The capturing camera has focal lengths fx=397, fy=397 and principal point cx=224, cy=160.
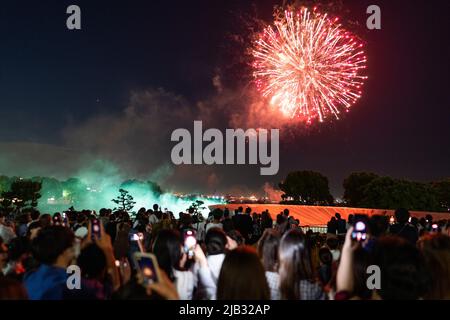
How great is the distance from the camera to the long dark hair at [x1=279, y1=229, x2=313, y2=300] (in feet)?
13.5

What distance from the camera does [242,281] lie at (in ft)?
11.4

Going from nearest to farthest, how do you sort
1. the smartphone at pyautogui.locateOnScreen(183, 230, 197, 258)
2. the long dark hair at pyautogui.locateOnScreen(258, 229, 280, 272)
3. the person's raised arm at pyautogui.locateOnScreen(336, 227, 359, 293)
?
the person's raised arm at pyautogui.locateOnScreen(336, 227, 359, 293)
the smartphone at pyautogui.locateOnScreen(183, 230, 197, 258)
the long dark hair at pyautogui.locateOnScreen(258, 229, 280, 272)

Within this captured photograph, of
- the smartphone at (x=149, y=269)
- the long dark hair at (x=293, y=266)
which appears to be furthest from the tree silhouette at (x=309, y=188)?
the smartphone at (x=149, y=269)

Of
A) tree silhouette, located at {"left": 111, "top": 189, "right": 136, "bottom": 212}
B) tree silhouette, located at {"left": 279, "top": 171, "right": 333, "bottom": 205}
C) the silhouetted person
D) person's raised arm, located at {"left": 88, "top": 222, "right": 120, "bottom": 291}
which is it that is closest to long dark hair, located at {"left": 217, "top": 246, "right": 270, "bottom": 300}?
person's raised arm, located at {"left": 88, "top": 222, "right": 120, "bottom": 291}

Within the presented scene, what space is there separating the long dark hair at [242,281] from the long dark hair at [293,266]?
0.69m

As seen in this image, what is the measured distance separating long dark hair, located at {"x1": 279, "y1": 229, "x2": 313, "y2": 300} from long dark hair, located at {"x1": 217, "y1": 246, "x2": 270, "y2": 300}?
2.28ft

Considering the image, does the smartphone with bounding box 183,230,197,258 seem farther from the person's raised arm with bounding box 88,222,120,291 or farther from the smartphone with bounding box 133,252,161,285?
the smartphone with bounding box 133,252,161,285

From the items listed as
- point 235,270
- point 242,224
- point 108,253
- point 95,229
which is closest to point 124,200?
point 242,224

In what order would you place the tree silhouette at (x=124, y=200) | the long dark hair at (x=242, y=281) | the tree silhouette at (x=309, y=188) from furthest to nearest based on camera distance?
the tree silhouette at (x=309, y=188)
the tree silhouette at (x=124, y=200)
the long dark hair at (x=242, y=281)

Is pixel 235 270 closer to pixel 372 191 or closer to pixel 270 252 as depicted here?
pixel 270 252

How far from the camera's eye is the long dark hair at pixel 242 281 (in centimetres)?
346

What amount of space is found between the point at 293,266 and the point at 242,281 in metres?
0.93

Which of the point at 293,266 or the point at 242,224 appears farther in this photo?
the point at 242,224

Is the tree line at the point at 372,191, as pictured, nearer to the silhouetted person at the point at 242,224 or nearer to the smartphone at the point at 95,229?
the silhouetted person at the point at 242,224
